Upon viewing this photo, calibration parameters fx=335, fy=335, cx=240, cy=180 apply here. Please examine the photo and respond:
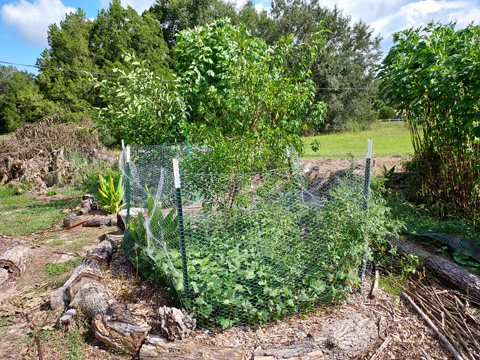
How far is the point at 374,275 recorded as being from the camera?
370cm

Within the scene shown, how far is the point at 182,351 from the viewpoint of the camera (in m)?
2.50

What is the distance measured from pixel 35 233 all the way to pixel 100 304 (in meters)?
3.73

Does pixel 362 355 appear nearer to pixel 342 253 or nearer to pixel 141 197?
pixel 342 253

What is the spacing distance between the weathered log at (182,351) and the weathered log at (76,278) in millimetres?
1239

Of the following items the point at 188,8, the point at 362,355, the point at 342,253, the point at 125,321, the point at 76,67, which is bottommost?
the point at 362,355

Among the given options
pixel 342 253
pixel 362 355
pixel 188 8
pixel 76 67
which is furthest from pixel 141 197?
pixel 188 8

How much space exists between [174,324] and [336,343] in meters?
1.25

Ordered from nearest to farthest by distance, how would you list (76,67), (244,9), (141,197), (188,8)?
(141,197), (76,67), (188,8), (244,9)

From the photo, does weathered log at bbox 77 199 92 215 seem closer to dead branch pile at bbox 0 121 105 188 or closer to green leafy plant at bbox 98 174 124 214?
green leafy plant at bbox 98 174 124 214

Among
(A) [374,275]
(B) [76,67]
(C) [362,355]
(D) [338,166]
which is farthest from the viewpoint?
(B) [76,67]

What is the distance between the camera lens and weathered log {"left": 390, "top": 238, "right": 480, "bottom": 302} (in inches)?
128

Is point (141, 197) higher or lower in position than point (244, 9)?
lower

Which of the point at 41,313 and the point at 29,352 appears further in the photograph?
the point at 41,313

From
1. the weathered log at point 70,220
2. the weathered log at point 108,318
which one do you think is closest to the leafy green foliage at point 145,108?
the weathered log at point 70,220
